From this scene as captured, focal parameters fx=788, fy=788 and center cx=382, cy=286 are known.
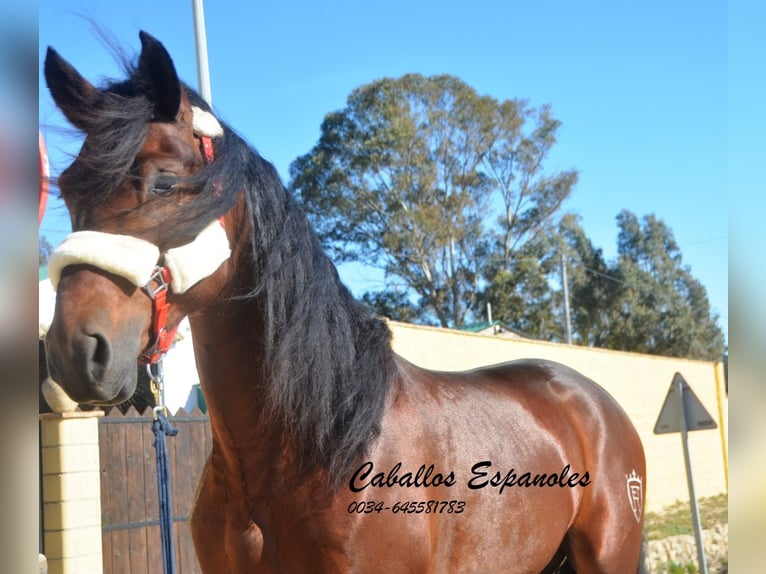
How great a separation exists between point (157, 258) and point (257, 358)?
1.55 ft

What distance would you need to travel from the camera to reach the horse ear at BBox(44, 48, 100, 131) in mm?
2234

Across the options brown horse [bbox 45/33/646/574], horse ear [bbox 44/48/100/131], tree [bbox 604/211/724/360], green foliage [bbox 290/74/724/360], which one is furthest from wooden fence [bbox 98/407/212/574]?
tree [bbox 604/211/724/360]

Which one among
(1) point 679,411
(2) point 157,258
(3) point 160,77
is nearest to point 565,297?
(1) point 679,411

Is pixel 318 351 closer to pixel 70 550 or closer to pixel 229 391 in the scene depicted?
pixel 229 391

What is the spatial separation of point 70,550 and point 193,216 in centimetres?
477

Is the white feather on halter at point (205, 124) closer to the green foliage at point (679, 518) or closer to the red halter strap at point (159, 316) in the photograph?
the red halter strap at point (159, 316)

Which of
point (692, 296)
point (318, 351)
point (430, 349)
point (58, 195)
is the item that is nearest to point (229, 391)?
point (318, 351)

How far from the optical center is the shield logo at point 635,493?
3.52 meters

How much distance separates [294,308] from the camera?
2.36 metres

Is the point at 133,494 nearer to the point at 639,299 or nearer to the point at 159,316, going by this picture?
the point at 159,316

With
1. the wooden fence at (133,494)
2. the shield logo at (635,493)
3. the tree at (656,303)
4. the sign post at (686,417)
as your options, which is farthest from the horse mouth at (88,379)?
the tree at (656,303)

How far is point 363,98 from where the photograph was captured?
27.8 m

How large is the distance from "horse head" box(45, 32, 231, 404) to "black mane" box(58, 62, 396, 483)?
16 mm

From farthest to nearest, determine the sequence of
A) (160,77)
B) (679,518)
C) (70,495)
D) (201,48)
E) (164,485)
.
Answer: (679,518) → (201,48) → (70,495) → (164,485) → (160,77)
